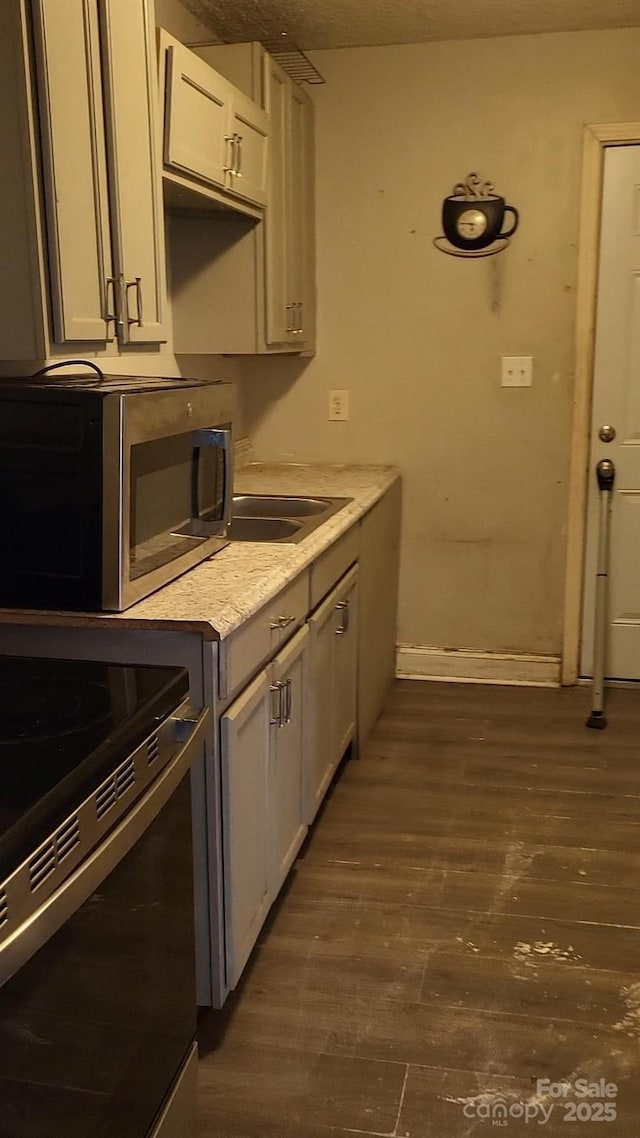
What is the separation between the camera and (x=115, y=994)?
1.18 meters

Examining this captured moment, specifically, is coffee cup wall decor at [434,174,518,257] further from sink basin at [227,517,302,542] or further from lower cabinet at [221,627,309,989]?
lower cabinet at [221,627,309,989]

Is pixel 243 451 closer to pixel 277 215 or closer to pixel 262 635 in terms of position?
pixel 277 215

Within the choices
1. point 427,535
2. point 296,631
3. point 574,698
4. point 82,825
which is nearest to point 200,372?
point 427,535

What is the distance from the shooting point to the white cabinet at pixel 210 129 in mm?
2291

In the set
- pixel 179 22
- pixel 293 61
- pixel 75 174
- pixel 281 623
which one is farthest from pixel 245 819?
pixel 293 61

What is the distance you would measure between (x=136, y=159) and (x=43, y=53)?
0.40 m

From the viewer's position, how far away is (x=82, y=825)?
41.7 inches

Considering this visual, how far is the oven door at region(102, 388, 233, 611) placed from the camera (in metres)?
1.72

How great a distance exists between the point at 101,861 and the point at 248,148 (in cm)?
238

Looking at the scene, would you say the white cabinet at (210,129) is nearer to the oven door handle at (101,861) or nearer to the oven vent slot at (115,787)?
the oven door handle at (101,861)

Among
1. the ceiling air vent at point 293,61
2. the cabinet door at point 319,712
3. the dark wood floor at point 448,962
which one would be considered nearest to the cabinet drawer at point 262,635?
the cabinet door at point 319,712

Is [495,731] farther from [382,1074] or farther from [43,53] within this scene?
[43,53]

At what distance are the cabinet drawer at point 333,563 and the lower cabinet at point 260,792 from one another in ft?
0.49

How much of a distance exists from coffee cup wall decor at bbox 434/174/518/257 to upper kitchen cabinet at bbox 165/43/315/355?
0.67m
